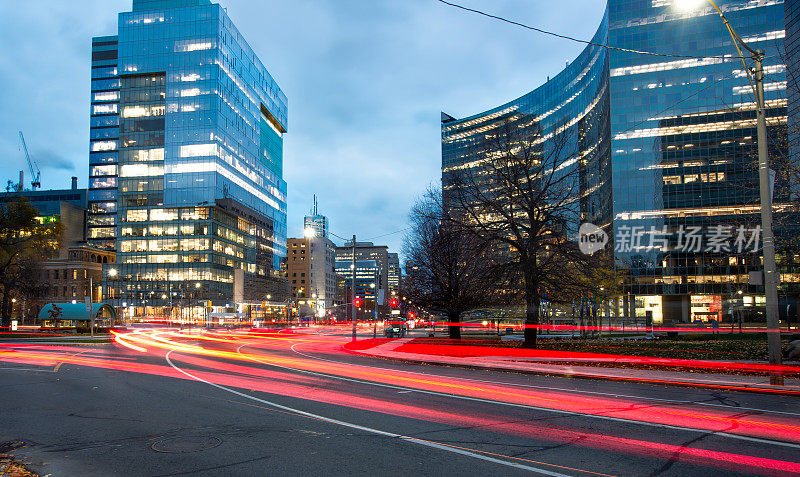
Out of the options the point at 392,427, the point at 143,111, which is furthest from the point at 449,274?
the point at 143,111

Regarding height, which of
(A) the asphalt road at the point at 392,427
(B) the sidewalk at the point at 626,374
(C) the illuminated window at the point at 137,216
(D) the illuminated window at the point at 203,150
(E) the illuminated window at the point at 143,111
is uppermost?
(E) the illuminated window at the point at 143,111

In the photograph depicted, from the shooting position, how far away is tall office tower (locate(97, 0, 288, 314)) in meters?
110

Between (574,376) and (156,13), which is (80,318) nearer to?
(574,376)

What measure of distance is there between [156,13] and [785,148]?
13035 cm

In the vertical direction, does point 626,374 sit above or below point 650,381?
below

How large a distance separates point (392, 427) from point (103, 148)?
553 feet

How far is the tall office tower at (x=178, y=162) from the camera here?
110m

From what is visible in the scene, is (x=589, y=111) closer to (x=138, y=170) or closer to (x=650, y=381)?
(x=650, y=381)

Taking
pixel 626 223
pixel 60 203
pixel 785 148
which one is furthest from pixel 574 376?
pixel 60 203

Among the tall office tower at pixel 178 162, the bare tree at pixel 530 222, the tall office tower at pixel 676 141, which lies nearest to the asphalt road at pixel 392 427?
the bare tree at pixel 530 222

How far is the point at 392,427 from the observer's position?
9.30 meters

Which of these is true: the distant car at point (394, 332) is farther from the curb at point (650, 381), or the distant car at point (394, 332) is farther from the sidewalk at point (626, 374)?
the curb at point (650, 381)

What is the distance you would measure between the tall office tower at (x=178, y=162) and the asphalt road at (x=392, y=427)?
9941 cm

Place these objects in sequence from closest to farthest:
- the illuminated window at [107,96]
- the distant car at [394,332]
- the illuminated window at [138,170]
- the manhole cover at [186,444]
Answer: the manhole cover at [186,444]
the distant car at [394,332]
the illuminated window at [138,170]
the illuminated window at [107,96]
